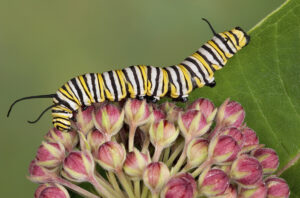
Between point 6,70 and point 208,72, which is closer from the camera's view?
point 208,72

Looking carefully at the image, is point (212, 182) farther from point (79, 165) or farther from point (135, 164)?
point (79, 165)

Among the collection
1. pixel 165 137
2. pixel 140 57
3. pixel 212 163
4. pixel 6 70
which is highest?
pixel 6 70

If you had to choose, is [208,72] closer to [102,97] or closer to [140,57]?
[102,97]

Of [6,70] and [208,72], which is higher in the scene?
[6,70]

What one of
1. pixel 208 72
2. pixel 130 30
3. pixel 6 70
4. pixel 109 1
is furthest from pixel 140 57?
pixel 208 72

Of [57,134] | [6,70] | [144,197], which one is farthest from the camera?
[6,70]

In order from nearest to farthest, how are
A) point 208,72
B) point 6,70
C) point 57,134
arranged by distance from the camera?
point 57,134 < point 208,72 < point 6,70

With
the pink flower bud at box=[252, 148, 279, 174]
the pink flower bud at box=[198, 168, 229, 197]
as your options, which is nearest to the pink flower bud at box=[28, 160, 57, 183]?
the pink flower bud at box=[198, 168, 229, 197]

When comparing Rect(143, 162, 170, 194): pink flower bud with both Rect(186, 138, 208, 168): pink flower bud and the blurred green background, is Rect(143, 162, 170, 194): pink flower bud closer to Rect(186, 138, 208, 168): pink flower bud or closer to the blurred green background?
Rect(186, 138, 208, 168): pink flower bud

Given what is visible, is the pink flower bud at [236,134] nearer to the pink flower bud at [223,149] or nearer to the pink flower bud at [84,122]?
the pink flower bud at [223,149]
